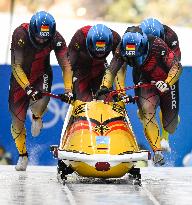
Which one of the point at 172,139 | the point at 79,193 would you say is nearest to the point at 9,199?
the point at 79,193

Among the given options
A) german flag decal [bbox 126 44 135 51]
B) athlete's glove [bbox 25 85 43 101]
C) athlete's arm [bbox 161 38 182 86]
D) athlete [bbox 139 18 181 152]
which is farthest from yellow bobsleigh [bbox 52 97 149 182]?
athlete [bbox 139 18 181 152]

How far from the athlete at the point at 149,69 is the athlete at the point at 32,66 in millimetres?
656

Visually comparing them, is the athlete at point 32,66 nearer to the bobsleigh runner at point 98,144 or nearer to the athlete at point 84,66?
the athlete at point 84,66

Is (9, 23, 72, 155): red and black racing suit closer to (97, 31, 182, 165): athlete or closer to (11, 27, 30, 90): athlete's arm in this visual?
(11, 27, 30, 90): athlete's arm

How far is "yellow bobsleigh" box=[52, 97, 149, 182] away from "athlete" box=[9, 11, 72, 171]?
0.69m

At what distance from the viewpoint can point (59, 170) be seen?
29.0 feet

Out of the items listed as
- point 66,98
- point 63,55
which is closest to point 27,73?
point 63,55

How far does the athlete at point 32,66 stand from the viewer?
962 cm

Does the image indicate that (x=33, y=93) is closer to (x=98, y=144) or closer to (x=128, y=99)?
(x=128, y=99)

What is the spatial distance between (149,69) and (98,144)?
74.8 inches

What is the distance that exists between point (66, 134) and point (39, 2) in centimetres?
840

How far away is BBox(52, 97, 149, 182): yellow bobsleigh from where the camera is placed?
8391 millimetres

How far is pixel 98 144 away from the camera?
→ 8523 millimetres

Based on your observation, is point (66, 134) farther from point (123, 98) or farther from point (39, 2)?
point (39, 2)
